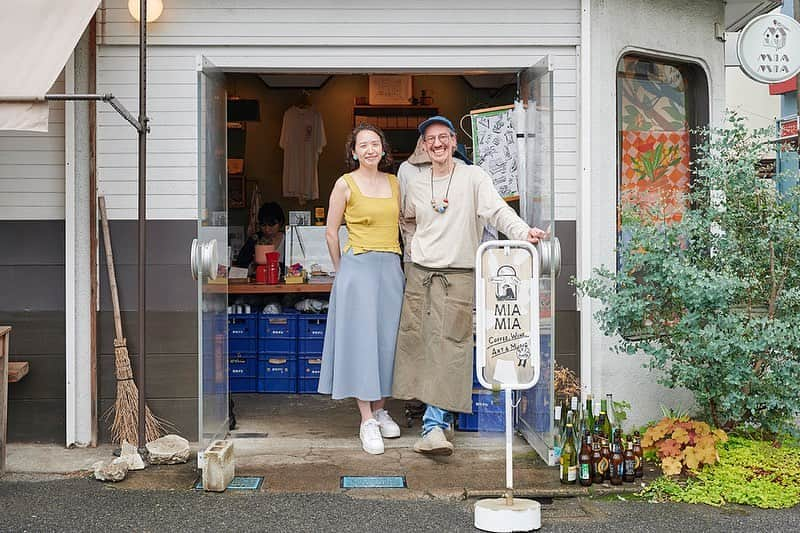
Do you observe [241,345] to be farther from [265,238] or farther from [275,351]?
[265,238]

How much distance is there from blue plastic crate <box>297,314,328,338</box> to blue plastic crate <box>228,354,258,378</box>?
1.44 feet

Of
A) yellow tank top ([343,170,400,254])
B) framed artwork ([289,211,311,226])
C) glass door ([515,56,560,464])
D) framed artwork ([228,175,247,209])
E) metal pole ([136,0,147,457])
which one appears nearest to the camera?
glass door ([515,56,560,464])

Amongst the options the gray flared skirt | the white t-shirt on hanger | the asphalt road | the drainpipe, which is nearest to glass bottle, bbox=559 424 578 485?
the asphalt road

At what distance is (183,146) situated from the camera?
630cm

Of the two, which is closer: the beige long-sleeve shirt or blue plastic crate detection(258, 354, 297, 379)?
the beige long-sleeve shirt

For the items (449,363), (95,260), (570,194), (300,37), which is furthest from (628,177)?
(95,260)

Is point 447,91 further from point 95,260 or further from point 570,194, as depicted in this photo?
point 95,260

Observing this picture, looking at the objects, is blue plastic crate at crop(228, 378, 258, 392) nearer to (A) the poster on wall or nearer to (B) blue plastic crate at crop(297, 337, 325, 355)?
(B) blue plastic crate at crop(297, 337, 325, 355)

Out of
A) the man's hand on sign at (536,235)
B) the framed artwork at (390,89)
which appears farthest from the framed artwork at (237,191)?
the man's hand on sign at (536,235)

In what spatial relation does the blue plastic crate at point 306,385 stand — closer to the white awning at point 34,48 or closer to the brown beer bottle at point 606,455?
the brown beer bottle at point 606,455

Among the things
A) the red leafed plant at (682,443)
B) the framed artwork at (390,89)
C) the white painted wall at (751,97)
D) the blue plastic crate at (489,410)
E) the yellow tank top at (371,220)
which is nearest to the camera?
the red leafed plant at (682,443)

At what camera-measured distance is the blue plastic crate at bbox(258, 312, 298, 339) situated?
775cm

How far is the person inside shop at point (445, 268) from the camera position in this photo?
588cm

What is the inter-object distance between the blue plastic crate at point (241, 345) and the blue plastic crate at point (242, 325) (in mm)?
25
